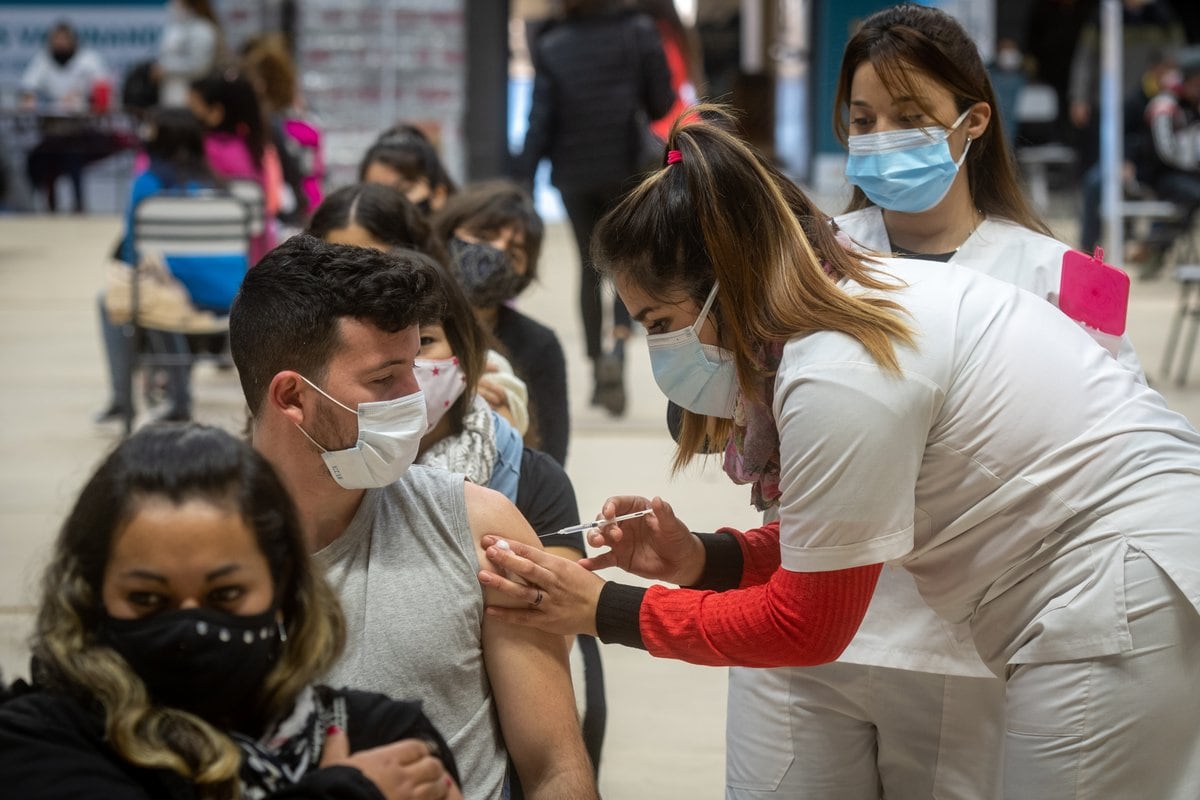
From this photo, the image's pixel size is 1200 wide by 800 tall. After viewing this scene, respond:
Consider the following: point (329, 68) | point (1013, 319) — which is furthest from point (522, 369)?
point (329, 68)

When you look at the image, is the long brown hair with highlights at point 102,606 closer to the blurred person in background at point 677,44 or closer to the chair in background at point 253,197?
the chair in background at point 253,197

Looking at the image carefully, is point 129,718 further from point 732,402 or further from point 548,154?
point 548,154

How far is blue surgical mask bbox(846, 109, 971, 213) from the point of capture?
2557 millimetres

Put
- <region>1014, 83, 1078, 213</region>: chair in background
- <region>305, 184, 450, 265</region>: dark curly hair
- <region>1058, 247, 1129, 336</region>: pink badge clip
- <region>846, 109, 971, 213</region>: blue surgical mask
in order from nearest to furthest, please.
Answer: <region>1058, 247, 1129, 336</region>: pink badge clip → <region>846, 109, 971, 213</region>: blue surgical mask → <region>305, 184, 450, 265</region>: dark curly hair → <region>1014, 83, 1078, 213</region>: chair in background

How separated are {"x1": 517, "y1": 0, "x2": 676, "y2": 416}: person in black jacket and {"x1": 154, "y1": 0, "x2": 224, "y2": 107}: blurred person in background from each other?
12.1 feet

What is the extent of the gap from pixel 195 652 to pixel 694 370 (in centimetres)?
79

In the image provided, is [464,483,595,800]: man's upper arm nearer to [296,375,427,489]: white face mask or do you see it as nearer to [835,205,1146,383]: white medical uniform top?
Result: [296,375,427,489]: white face mask

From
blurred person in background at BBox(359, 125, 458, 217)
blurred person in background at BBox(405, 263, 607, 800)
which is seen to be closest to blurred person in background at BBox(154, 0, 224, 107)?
blurred person in background at BBox(359, 125, 458, 217)

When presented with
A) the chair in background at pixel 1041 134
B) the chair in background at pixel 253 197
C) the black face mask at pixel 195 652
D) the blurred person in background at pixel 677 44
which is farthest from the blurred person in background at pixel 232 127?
the chair in background at pixel 1041 134

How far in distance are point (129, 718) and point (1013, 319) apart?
110 cm

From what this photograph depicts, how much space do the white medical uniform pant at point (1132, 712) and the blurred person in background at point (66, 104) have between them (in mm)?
12863

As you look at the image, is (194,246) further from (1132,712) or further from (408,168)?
(1132,712)

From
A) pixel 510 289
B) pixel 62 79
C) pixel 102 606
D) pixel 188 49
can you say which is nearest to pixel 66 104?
pixel 62 79

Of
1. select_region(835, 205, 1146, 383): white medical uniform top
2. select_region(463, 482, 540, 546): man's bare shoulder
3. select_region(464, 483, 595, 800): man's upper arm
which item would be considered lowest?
select_region(464, 483, 595, 800): man's upper arm
